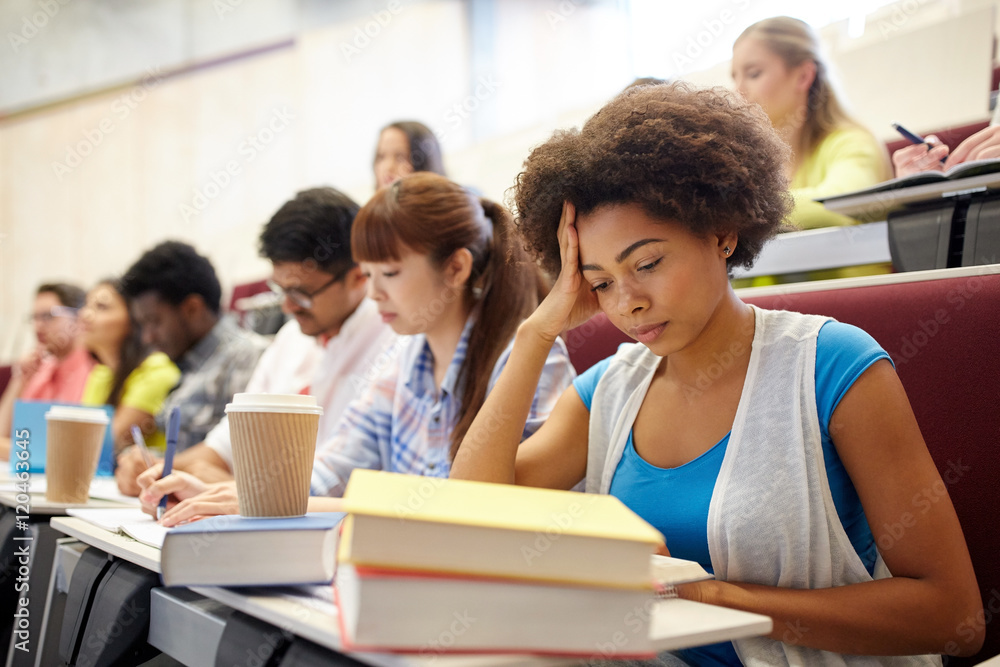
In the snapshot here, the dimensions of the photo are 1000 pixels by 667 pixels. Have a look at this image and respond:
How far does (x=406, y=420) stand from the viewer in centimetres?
149

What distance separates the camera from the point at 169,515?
100 cm

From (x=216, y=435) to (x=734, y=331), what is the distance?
1.32 m

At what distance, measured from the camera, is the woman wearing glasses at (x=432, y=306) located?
4.64 ft

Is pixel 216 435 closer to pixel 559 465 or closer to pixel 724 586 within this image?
pixel 559 465

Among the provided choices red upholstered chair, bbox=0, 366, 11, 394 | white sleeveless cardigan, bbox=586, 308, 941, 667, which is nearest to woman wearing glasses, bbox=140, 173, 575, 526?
white sleeveless cardigan, bbox=586, 308, 941, 667

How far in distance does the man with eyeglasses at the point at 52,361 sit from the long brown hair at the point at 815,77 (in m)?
2.54

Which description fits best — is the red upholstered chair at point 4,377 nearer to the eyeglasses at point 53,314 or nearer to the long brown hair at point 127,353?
the eyeglasses at point 53,314

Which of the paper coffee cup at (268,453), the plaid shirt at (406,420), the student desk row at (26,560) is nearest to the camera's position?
the paper coffee cup at (268,453)

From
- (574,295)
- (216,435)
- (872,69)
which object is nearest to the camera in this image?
(574,295)

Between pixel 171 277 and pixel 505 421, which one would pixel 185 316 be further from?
pixel 505 421

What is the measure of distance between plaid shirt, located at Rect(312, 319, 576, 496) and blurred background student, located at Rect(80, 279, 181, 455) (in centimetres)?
109

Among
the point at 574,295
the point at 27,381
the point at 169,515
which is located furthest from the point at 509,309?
the point at 27,381

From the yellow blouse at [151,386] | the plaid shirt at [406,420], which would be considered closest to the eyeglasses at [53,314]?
the yellow blouse at [151,386]

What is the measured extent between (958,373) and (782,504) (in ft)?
1.12
